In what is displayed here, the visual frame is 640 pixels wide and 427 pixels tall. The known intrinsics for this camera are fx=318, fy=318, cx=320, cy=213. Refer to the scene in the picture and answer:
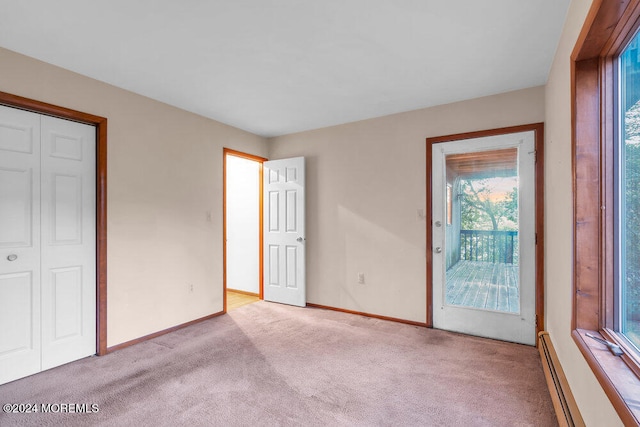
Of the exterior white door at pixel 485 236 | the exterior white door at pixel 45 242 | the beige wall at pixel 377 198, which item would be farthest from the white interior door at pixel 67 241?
the exterior white door at pixel 485 236

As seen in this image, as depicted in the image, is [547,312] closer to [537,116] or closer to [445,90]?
[537,116]

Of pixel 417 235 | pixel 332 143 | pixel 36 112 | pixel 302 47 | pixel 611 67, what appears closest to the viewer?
pixel 611 67

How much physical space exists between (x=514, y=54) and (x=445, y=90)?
71 cm

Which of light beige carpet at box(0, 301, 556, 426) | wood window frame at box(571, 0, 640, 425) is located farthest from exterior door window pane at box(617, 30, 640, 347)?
light beige carpet at box(0, 301, 556, 426)

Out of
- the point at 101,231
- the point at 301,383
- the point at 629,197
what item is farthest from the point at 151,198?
the point at 629,197

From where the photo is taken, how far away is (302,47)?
2.28 meters

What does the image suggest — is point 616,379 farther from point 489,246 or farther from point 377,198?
point 377,198

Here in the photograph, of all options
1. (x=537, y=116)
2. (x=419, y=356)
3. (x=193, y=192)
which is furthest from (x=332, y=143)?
(x=419, y=356)

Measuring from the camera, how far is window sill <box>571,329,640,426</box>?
992 mm

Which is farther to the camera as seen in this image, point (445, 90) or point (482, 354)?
point (445, 90)

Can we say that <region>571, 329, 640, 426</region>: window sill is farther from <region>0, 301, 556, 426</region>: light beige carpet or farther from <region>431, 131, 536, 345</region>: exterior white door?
<region>431, 131, 536, 345</region>: exterior white door

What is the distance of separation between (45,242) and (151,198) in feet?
3.00

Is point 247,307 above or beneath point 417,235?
beneath

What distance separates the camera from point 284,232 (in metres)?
4.44
